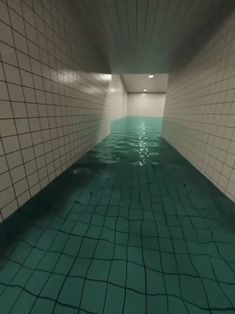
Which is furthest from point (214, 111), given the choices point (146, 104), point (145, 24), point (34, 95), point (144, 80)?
point (146, 104)

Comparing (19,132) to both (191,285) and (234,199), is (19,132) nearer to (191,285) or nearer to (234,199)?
(191,285)

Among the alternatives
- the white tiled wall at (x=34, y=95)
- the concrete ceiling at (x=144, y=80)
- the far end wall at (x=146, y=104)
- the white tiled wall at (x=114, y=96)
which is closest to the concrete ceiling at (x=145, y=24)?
the white tiled wall at (x=34, y=95)

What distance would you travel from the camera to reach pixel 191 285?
829 mm

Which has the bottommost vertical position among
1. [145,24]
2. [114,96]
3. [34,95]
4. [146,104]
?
[34,95]

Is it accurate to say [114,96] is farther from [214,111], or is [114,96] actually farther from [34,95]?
[34,95]

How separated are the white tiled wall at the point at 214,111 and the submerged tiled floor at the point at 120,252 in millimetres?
357

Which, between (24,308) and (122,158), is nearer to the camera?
(24,308)

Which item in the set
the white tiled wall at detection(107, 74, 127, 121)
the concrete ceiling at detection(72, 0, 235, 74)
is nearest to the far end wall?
the white tiled wall at detection(107, 74, 127, 121)

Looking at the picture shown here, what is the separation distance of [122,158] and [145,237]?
75.2 inches

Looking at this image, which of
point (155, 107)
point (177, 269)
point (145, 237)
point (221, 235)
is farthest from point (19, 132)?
point (155, 107)

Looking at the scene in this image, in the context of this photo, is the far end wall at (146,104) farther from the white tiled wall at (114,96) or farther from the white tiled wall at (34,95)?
the white tiled wall at (34,95)

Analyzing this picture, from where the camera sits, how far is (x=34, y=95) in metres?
1.38

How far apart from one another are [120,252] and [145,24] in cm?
289

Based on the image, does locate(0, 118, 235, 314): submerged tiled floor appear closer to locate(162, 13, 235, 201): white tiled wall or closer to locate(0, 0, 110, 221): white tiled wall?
locate(0, 0, 110, 221): white tiled wall
